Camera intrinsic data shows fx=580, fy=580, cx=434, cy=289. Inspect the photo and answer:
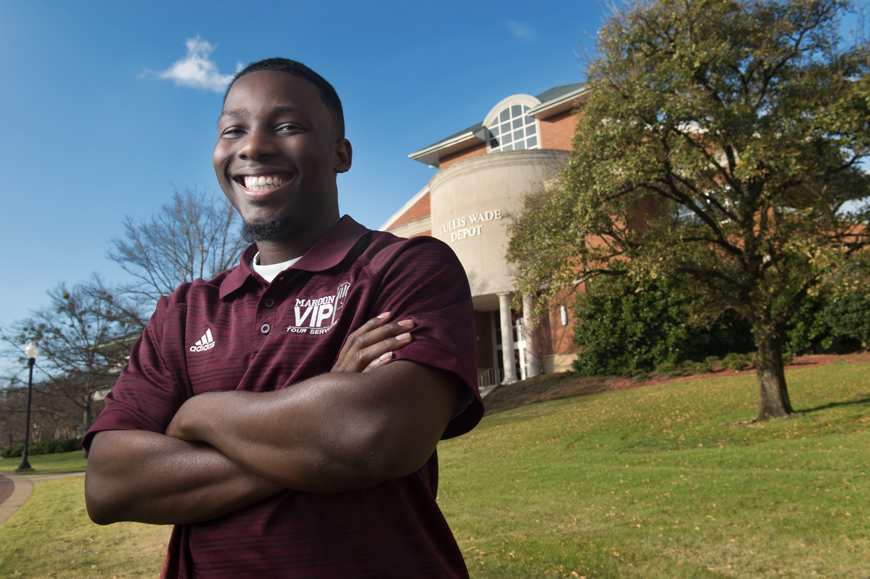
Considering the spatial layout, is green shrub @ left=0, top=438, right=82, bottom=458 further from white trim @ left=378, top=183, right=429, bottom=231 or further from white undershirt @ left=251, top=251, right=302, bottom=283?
white undershirt @ left=251, top=251, right=302, bottom=283

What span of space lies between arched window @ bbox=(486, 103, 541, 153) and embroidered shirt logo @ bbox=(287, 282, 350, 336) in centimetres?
3355

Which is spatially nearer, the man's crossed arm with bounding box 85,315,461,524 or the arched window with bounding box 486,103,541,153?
the man's crossed arm with bounding box 85,315,461,524

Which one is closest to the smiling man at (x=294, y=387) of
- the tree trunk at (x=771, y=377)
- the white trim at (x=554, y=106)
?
the tree trunk at (x=771, y=377)

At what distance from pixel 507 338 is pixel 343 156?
27178mm

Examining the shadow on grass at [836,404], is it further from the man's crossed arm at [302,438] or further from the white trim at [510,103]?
the white trim at [510,103]

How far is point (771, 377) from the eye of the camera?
41.1 ft

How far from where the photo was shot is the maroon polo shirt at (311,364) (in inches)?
54.9

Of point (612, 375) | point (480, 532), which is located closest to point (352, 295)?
point (480, 532)

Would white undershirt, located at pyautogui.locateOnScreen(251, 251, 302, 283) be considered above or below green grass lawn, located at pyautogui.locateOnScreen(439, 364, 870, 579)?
above

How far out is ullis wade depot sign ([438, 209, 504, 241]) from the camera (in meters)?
27.8

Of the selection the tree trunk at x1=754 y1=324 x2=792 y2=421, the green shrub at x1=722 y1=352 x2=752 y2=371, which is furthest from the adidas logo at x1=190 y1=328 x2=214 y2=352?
the green shrub at x1=722 y1=352 x2=752 y2=371

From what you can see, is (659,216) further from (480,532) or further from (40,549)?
(40,549)

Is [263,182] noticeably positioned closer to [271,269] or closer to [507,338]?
[271,269]

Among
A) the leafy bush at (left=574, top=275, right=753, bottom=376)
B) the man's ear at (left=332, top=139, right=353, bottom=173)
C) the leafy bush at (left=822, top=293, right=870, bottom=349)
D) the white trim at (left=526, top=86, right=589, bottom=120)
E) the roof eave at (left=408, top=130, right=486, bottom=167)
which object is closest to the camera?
the man's ear at (left=332, top=139, right=353, bottom=173)
